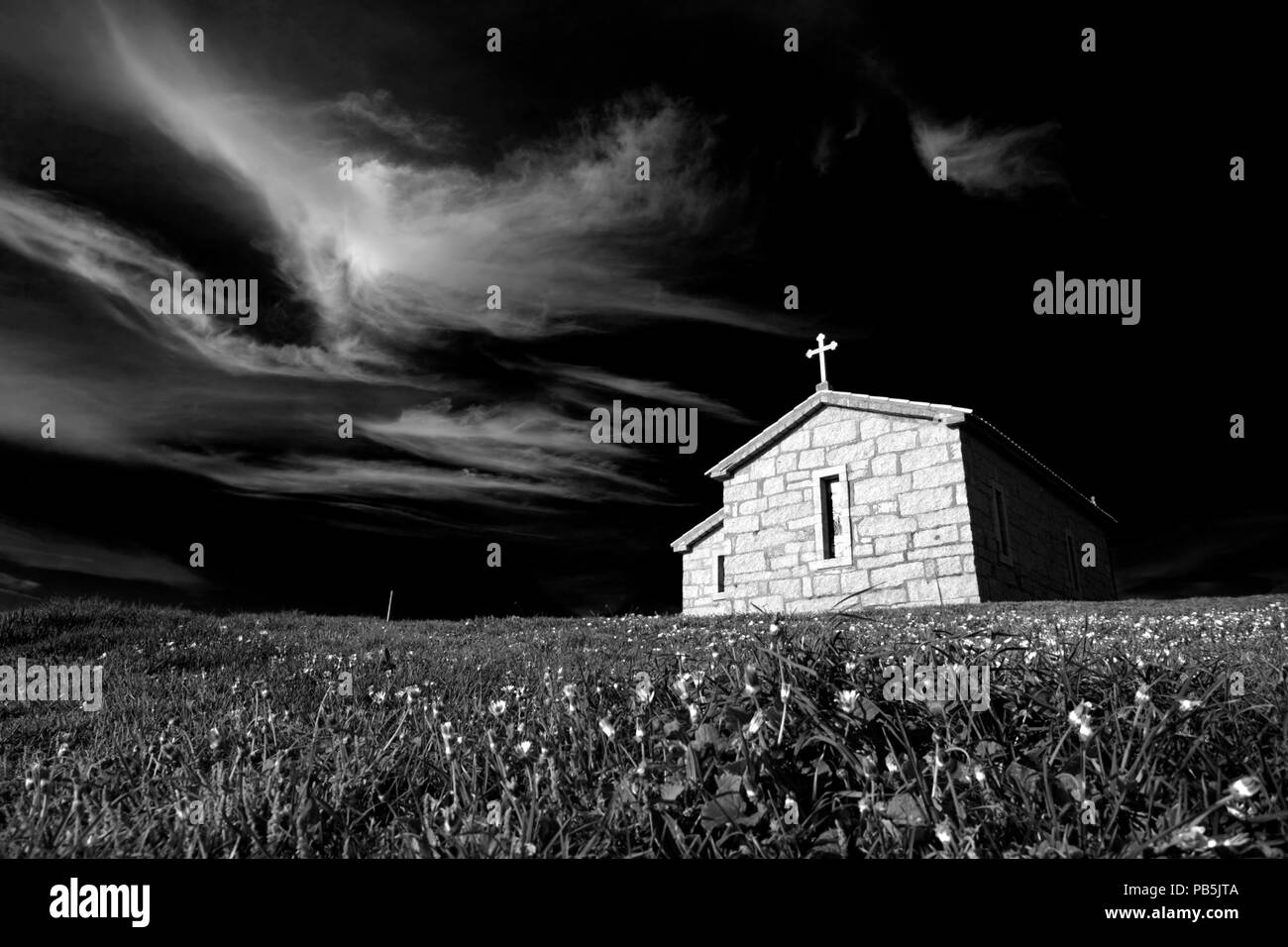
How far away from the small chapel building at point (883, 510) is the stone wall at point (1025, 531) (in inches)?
2.8

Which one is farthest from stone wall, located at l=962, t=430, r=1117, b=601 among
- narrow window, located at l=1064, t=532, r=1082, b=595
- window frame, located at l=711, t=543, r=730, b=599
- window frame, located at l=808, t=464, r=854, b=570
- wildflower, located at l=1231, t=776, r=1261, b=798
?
wildflower, located at l=1231, t=776, r=1261, b=798

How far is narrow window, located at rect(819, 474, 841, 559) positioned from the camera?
2147 cm

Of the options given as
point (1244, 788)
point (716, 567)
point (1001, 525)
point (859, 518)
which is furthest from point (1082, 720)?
point (716, 567)

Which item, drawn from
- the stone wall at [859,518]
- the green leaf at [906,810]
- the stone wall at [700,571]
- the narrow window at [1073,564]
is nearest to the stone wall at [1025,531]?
the narrow window at [1073,564]

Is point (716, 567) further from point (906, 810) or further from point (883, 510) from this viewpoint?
point (906, 810)

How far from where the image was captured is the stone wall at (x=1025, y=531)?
19.8m

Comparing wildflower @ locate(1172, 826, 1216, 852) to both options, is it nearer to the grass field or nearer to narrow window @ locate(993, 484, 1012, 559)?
the grass field

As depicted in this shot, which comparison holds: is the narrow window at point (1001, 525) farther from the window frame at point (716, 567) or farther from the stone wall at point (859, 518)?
the window frame at point (716, 567)

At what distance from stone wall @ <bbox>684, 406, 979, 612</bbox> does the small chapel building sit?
32 mm

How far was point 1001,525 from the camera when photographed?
21.2 metres
